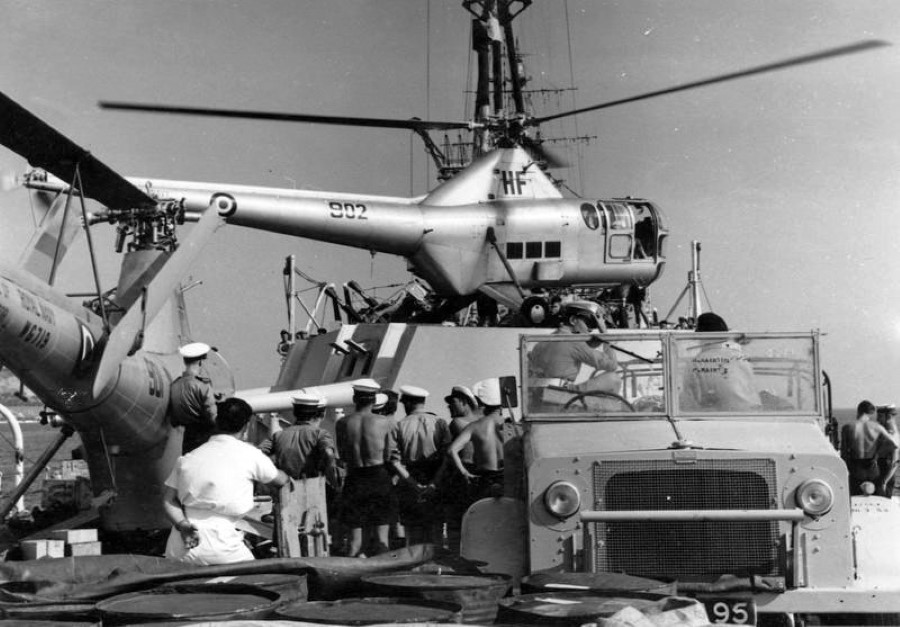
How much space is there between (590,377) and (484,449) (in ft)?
5.79

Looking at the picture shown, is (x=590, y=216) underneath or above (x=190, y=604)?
above

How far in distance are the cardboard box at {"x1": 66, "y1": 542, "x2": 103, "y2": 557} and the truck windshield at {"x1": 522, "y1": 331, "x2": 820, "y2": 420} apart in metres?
2.77

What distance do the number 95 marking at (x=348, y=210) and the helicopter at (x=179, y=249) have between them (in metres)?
0.02

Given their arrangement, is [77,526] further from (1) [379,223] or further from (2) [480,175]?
(2) [480,175]

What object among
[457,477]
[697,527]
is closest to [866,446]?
[457,477]

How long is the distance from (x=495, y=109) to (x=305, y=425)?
501 inches

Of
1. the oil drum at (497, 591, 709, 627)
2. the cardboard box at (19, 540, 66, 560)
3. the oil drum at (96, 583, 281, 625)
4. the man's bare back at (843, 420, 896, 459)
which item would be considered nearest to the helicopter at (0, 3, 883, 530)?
the cardboard box at (19, 540, 66, 560)

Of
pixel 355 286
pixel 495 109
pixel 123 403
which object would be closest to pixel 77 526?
pixel 123 403

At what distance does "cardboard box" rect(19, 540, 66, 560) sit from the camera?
285 inches

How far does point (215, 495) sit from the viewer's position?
5.96m

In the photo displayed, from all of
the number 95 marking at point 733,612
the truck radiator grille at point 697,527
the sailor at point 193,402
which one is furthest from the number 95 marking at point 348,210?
the number 95 marking at point 733,612

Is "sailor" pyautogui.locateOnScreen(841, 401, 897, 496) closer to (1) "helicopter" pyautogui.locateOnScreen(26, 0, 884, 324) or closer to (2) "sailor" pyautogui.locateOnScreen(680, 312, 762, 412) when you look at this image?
(1) "helicopter" pyautogui.locateOnScreen(26, 0, 884, 324)

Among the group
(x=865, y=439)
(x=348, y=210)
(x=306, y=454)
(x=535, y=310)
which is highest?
(x=348, y=210)

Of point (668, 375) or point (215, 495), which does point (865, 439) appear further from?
point (215, 495)
